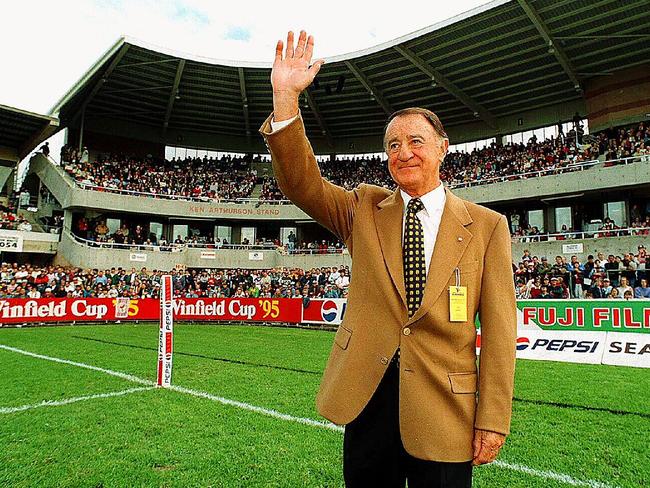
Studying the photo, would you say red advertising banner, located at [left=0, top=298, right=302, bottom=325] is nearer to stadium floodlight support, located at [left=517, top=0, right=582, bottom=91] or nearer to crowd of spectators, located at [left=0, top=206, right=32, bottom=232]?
crowd of spectators, located at [left=0, top=206, right=32, bottom=232]

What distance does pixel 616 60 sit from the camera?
2777 centimetres

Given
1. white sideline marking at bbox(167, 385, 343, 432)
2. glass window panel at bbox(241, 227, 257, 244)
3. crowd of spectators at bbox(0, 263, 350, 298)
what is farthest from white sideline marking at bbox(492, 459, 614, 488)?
glass window panel at bbox(241, 227, 257, 244)

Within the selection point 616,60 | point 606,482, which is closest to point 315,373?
point 606,482

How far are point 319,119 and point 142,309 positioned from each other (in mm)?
21595

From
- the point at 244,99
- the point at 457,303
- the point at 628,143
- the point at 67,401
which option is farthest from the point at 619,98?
the point at 457,303

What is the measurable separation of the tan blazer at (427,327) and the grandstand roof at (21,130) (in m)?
34.9

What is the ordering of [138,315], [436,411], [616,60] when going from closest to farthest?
[436,411] < [138,315] < [616,60]

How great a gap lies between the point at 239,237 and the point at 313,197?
127ft

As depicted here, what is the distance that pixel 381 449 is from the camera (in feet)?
7.39

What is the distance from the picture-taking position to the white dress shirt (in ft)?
7.82

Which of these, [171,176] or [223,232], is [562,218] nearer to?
[223,232]

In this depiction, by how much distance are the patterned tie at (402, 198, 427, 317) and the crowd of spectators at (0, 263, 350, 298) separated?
780 inches

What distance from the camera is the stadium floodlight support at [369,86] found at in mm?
31261

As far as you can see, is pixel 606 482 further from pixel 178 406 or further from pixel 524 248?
pixel 524 248
